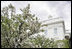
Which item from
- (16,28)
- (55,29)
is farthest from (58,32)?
(16,28)

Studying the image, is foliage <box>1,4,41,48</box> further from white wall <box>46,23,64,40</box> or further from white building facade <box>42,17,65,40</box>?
white wall <box>46,23,64,40</box>

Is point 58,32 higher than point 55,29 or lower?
lower

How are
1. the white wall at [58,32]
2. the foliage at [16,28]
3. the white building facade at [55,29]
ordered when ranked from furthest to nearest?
the white building facade at [55,29]
the white wall at [58,32]
the foliage at [16,28]

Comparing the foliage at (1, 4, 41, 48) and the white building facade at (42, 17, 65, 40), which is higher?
the foliage at (1, 4, 41, 48)

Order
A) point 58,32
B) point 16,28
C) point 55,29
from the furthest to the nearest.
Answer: point 55,29 < point 58,32 < point 16,28

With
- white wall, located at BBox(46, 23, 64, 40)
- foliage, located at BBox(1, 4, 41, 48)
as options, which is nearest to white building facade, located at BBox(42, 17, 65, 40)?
white wall, located at BBox(46, 23, 64, 40)

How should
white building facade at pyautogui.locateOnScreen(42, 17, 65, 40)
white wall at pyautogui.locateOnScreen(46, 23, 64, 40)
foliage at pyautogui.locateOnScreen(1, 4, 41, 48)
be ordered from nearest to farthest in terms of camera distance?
foliage at pyautogui.locateOnScreen(1, 4, 41, 48), white wall at pyautogui.locateOnScreen(46, 23, 64, 40), white building facade at pyautogui.locateOnScreen(42, 17, 65, 40)

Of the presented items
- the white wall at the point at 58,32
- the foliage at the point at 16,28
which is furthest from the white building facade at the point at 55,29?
the foliage at the point at 16,28

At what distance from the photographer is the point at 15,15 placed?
20.4 feet

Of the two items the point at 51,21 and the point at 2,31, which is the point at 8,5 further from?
the point at 51,21

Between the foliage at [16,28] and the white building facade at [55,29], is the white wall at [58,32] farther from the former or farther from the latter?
the foliage at [16,28]

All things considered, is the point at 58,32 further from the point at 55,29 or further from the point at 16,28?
the point at 16,28

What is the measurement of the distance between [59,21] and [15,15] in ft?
32.5

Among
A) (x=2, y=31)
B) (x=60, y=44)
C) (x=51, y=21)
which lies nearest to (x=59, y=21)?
(x=51, y=21)
